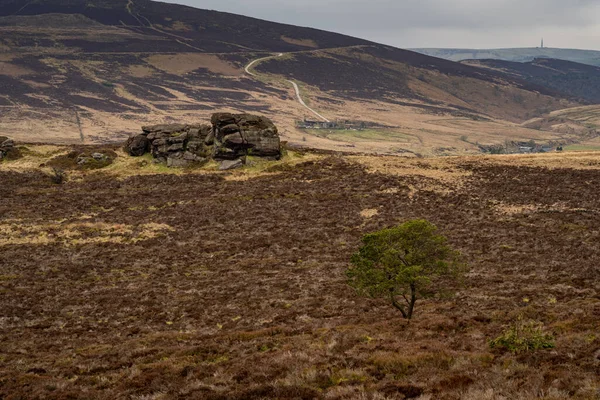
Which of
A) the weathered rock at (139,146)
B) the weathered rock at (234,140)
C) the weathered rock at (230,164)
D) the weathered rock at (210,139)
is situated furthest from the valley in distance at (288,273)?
the weathered rock at (210,139)

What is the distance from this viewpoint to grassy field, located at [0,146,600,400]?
14586 mm

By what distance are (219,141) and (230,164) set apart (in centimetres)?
484

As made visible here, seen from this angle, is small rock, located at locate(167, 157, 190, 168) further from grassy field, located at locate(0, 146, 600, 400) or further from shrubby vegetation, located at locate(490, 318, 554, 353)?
shrubby vegetation, located at locate(490, 318, 554, 353)

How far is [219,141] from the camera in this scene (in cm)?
7269

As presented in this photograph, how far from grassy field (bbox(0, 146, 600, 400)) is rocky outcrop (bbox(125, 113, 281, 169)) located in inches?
129

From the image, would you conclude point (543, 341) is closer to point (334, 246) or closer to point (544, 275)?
point (544, 275)

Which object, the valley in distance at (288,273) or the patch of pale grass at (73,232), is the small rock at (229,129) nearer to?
the valley in distance at (288,273)

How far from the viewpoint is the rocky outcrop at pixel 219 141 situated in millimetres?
71750

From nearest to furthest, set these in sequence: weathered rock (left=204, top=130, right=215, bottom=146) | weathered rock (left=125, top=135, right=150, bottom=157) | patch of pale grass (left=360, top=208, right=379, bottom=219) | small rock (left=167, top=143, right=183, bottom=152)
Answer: patch of pale grass (left=360, top=208, right=379, bottom=219) < small rock (left=167, top=143, right=183, bottom=152) < weathered rock (left=204, top=130, right=215, bottom=146) < weathered rock (left=125, top=135, right=150, bottom=157)

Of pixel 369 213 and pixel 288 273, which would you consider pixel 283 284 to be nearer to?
pixel 288 273

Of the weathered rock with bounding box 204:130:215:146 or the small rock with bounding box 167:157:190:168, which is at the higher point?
the weathered rock with bounding box 204:130:215:146

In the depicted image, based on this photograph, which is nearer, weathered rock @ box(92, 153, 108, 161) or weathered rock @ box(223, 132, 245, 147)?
weathered rock @ box(223, 132, 245, 147)

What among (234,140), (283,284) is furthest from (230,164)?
(283,284)

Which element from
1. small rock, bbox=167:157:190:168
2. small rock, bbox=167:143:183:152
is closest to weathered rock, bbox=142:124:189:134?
small rock, bbox=167:143:183:152
